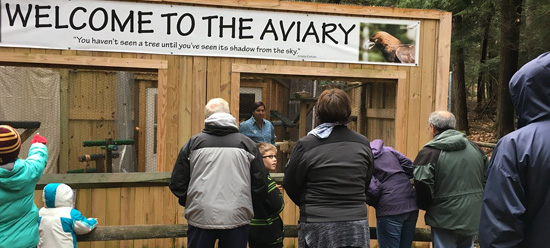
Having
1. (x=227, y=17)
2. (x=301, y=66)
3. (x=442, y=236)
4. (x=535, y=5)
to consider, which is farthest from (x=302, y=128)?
(x=535, y=5)

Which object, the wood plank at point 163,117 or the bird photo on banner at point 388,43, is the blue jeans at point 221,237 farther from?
the bird photo on banner at point 388,43

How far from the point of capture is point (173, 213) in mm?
4824

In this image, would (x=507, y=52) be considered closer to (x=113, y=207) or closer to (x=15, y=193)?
(x=113, y=207)

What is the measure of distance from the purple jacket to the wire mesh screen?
526cm

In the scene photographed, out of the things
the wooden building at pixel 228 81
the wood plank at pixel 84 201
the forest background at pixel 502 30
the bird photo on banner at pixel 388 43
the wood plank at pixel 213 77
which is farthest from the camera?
the forest background at pixel 502 30

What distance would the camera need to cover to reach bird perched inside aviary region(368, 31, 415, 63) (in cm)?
525

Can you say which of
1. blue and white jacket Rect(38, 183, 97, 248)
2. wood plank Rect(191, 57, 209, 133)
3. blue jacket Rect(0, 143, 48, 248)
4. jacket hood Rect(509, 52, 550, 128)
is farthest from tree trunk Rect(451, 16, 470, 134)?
blue jacket Rect(0, 143, 48, 248)

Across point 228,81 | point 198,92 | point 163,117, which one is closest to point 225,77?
point 228,81

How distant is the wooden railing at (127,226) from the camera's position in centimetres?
367

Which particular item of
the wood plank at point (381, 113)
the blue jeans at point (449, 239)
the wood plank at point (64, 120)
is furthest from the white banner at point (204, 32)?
the wood plank at point (64, 120)

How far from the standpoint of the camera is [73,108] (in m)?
8.30

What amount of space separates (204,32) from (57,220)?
243cm

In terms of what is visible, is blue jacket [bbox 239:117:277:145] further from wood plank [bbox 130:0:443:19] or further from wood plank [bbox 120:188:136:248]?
wood plank [bbox 120:188:136:248]

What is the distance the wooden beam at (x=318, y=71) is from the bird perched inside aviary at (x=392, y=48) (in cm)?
16
